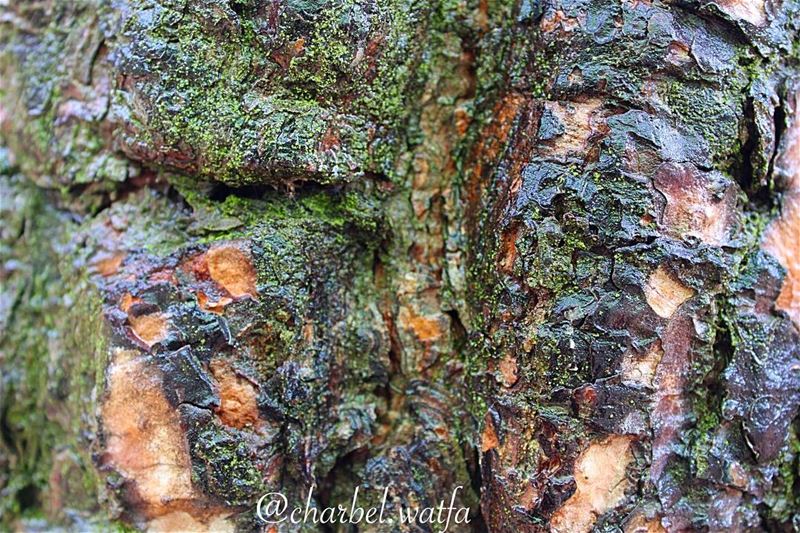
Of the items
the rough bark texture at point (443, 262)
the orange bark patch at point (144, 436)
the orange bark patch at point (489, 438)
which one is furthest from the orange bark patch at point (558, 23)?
the orange bark patch at point (144, 436)

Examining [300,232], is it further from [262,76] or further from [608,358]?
[608,358]

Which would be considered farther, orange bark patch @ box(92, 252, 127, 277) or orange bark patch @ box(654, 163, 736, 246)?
orange bark patch @ box(92, 252, 127, 277)

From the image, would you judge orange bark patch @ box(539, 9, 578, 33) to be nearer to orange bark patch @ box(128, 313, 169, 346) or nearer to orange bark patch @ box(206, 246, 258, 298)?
orange bark patch @ box(206, 246, 258, 298)

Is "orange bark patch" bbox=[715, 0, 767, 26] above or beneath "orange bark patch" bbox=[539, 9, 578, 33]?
above

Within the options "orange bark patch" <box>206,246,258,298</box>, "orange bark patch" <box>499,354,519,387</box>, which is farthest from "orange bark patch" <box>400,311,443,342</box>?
"orange bark patch" <box>206,246,258,298</box>

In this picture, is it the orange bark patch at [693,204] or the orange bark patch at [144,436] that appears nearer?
the orange bark patch at [693,204]

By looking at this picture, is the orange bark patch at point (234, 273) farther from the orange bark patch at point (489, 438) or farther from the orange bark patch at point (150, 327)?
the orange bark patch at point (489, 438)

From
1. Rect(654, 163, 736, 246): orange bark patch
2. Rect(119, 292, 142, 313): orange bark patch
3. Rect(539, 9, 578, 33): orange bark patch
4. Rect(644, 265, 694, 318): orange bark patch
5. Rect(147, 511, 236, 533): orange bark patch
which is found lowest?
Rect(147, 511, 236, 533): orange bark patch

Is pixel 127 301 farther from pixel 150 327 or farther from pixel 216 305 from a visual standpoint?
pixel 216 305
